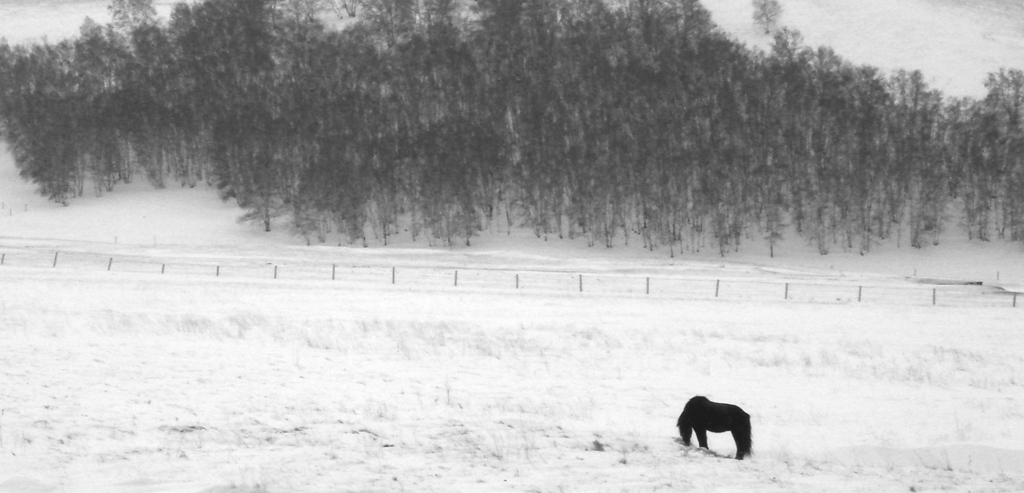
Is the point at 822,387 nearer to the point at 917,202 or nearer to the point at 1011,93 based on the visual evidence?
the point at 917,202

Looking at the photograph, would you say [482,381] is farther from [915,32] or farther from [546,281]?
[915,32]

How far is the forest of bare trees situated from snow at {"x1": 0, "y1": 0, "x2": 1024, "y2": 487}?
28310 mm

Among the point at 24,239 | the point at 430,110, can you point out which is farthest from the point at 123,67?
the point at 24,239

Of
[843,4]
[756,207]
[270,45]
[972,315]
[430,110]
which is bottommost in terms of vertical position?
[972,315]

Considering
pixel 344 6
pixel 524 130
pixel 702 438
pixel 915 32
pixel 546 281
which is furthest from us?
pixel 344 6

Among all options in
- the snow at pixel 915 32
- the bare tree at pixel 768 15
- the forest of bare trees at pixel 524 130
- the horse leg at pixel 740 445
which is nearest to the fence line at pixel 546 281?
the forest of bare trees at pixel 524 130

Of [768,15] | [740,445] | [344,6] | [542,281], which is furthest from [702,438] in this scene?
[344,6]

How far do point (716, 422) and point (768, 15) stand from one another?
117m

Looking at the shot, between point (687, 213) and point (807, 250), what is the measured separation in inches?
410

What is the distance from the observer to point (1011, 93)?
90.8m

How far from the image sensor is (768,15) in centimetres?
12012

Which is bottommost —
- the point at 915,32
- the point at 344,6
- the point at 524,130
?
the point at 524,130

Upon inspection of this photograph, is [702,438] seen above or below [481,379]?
above

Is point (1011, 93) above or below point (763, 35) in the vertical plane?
below
